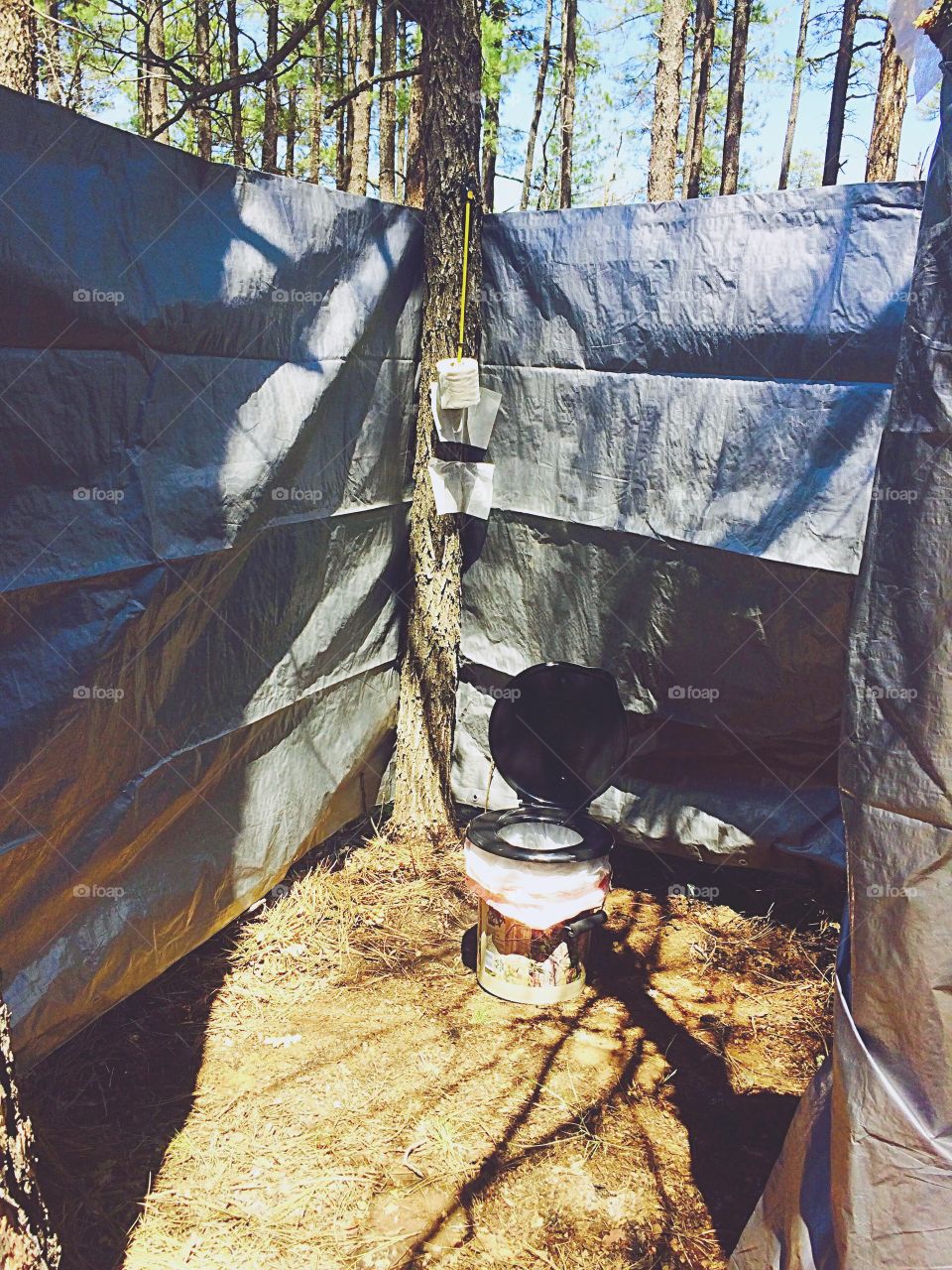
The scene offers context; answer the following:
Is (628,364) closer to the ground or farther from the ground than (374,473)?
farther from the ground

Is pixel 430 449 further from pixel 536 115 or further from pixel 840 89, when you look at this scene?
pixel 536 115

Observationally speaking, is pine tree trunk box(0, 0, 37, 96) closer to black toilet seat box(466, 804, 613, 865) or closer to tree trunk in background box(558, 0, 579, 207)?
black toilet seat box(466, 804, 613, 865)

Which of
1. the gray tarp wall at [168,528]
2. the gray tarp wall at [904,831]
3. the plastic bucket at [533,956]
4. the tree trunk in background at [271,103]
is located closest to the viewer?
the gray tarp wall at [904,831]

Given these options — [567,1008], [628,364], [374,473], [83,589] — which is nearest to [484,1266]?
[567,1008]

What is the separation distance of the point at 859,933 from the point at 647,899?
7.35 feet

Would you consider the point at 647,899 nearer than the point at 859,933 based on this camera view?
No

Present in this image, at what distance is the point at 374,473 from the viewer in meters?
3.54

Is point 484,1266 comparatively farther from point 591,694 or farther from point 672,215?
point 672,215

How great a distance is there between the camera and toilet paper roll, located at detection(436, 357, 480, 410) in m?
3.56
